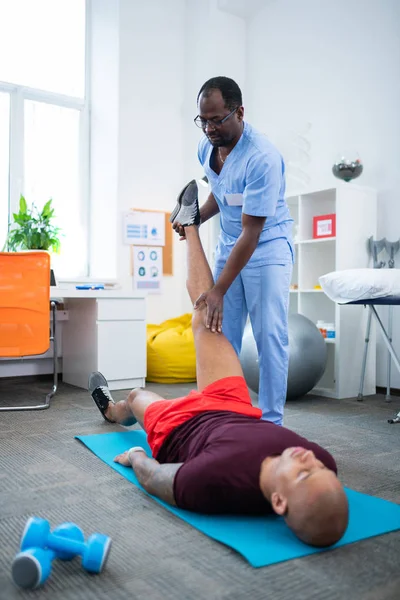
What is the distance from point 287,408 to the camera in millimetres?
3111

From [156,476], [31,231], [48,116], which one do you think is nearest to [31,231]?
[31,231]

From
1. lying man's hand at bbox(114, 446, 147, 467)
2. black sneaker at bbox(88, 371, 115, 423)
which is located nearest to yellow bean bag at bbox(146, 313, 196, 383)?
black sneaker at bbox(88, 371, 115, 423)

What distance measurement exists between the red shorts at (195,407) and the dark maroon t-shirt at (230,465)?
6.0 inches

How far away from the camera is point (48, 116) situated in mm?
4664

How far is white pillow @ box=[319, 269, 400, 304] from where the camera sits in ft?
9.39

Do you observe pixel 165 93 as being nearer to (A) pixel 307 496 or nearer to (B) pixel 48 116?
(B) pixel 48 116

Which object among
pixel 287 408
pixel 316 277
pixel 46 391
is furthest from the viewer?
pixel 316 277

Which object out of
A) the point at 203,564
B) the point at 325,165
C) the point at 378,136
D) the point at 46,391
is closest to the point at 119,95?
the point at 325,165

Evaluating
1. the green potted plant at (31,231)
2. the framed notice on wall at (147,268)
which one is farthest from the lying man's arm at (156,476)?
the framed notice on wall at (147,268)

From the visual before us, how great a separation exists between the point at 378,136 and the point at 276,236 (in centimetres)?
202

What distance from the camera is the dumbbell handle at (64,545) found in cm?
115

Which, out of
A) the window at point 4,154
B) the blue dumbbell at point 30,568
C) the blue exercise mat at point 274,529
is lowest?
the blue exercise mat at point 274,529

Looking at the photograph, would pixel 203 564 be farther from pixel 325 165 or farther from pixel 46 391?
pixel 325 165

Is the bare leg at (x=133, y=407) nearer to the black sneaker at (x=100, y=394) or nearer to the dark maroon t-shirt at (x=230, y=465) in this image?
the black sneaker at (x=100, y=394)
